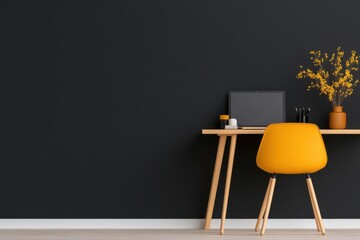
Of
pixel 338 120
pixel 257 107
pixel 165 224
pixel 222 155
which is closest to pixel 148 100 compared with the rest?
pixel 222 155

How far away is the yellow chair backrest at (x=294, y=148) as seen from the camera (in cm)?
436

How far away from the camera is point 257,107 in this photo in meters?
4.85

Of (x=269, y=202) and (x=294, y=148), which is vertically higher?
(x=294, y=148)

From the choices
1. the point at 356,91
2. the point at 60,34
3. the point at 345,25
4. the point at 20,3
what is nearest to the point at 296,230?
the point at 356,91

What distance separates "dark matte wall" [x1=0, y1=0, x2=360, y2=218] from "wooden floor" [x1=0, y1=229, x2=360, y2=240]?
22 centimetres

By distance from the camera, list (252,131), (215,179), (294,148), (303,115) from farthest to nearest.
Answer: (303,115), (215,179), (252,131), (294,148)

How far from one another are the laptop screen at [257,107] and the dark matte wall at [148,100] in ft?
0.26

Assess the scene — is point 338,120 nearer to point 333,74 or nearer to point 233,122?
point 333,74

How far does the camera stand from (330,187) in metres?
4.88

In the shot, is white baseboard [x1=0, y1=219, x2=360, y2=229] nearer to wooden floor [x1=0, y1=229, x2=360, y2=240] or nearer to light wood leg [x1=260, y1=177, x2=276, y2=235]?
wooden floor [x1=0, y1=229, x2=360, y2=240]

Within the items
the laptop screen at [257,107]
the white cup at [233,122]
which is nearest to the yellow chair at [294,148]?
the white cup at [233,122]

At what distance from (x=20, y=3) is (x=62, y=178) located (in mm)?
1440

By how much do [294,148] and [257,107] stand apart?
2.00 feet

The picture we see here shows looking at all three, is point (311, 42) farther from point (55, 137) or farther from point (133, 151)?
point (55, 137)
